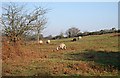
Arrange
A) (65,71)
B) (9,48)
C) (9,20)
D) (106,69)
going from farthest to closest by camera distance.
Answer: (9,20) → (9,48) → (106,69) → (65,71)

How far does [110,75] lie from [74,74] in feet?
6.52

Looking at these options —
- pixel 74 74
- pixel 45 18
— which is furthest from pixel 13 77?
pixel 45 18

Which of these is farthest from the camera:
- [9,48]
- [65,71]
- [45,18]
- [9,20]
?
[45,18]

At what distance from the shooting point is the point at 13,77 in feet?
43.2

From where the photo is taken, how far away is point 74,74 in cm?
1381

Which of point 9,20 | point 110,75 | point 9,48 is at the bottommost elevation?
point 110,75

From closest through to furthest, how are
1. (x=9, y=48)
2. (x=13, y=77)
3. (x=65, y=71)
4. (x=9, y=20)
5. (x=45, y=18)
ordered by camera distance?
(x=13, y=77)
(x=65, y=71)
(x=9, y=48)
(x=9, y=20)
(x=45, y=18)

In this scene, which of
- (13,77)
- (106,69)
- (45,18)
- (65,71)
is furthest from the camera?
(45,18)

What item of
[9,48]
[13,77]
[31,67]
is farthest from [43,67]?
[9,48]

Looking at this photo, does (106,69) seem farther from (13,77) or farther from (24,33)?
(24,33)

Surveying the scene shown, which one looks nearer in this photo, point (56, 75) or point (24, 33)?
point (56, 75)

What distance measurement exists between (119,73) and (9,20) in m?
25.2

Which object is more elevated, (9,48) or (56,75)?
(9,48)

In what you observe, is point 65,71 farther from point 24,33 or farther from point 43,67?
point 24,33
